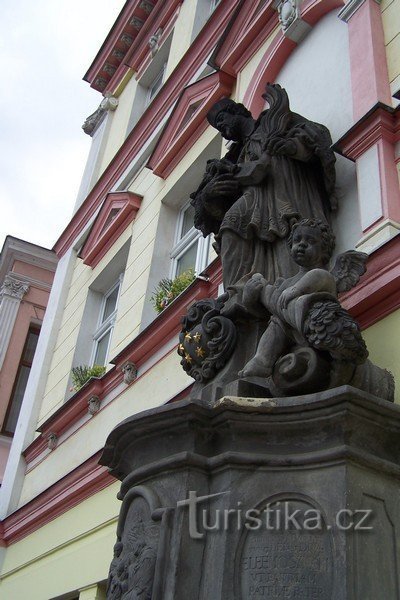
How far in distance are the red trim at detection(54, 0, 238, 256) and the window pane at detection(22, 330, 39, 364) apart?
203 cm

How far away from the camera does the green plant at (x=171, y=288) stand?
711 cm

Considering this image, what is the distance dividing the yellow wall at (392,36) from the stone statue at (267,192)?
65 centimetres

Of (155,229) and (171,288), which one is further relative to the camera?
(155,229)

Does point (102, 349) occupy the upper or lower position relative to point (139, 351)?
upper

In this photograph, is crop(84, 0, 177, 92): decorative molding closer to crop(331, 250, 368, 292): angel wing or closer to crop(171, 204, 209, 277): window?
crop(171, 204, 209, 277): window

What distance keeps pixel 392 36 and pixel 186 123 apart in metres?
3.69

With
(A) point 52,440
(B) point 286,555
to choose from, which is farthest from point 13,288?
(B) point 286,555

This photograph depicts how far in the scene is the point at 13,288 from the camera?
44.7ft

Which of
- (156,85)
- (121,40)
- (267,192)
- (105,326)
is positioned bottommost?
A: (267,192)

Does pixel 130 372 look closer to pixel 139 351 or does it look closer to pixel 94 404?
pixel 139 351

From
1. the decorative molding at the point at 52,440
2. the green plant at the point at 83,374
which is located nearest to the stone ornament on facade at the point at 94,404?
the green plant at the point at 83,374

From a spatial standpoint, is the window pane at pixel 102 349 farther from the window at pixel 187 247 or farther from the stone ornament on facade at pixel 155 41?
the stone ornament on facade at pixel 155 41

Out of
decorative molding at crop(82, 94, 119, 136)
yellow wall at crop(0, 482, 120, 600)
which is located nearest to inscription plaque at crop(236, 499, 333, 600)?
yellow wall at crop(0, 482, 120, 600)

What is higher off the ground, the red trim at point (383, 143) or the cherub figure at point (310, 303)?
the red trim at point (383, 143)
